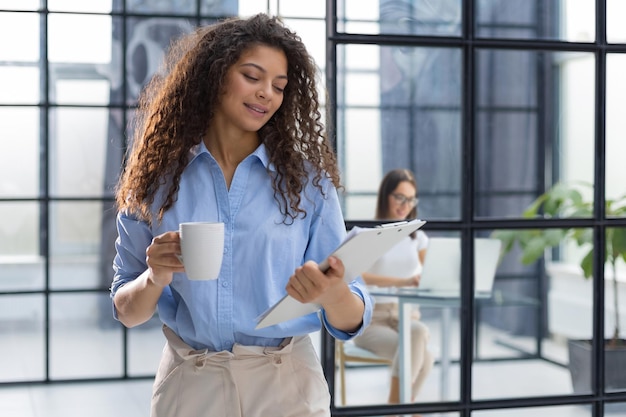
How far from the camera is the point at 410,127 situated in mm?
2324

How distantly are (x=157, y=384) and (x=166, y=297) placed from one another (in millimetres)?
147

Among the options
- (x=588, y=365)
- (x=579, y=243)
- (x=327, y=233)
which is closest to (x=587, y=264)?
(x=579, y=243)

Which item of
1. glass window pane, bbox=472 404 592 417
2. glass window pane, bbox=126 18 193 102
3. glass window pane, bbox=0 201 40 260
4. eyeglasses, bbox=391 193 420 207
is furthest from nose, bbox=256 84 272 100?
glass window pane, bbox=0 201 40 260

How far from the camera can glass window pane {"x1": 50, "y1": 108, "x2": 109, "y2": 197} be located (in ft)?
16.2

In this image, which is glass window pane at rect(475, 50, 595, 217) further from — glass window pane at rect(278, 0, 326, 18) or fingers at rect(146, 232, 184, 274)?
glass window pane at rect(278, 0, 326, 18)

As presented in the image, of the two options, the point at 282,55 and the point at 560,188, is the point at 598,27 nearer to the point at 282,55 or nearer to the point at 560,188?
the point at 560,188

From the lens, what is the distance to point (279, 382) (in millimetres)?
1454

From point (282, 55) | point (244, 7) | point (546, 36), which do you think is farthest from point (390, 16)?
point (244, 7)

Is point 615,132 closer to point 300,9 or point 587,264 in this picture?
point 587,264

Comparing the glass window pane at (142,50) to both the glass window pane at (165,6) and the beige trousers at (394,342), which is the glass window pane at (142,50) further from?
the beige trousers at (394,342)

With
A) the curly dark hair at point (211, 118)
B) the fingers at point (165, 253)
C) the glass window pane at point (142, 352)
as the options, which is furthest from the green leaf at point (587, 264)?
the glass window pane at point (142, 352)

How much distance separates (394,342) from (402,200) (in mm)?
375

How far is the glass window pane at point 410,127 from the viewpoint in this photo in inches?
89.3

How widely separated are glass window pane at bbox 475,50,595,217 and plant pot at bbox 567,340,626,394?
1.18 feet
